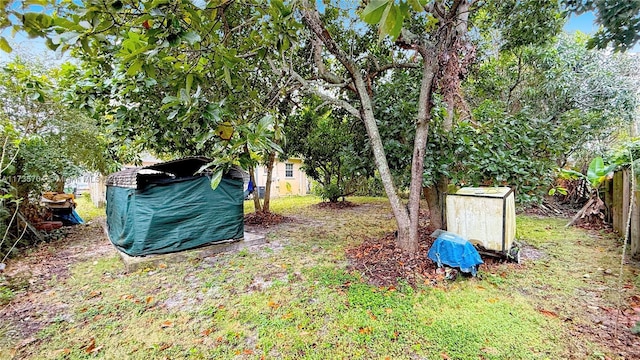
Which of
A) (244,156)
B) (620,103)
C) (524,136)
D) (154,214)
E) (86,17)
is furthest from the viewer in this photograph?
(620,103)

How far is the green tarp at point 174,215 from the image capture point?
423 cm

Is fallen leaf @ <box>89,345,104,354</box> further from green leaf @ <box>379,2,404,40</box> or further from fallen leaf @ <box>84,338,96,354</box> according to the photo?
green leaf @ <box>379,2,404,40</box>

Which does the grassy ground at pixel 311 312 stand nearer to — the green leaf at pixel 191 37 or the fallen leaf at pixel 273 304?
the fallen leaf at pixel 273 304

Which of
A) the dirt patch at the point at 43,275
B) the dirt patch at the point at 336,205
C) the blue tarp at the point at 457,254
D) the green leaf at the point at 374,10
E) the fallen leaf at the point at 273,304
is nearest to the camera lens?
the green leaf at the point at 374,10

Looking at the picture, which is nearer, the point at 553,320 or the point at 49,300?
the point at 553,320

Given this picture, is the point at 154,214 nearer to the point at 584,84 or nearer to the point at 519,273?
the point at 519,273

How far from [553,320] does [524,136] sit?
8.00ft

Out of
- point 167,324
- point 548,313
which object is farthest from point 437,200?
point 167,324

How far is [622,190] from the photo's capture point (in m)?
4.75

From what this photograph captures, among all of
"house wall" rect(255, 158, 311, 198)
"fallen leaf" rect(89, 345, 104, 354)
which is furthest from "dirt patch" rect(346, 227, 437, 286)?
"house wall" rect(255, 158, 311, 198)

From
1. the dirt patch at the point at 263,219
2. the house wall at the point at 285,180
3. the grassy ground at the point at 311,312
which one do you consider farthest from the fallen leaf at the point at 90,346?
the house wall at the point at 285,180

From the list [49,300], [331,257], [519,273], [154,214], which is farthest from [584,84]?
[49,300]

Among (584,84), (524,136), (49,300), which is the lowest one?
(49,300)

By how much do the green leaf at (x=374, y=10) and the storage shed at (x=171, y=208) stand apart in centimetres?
412
